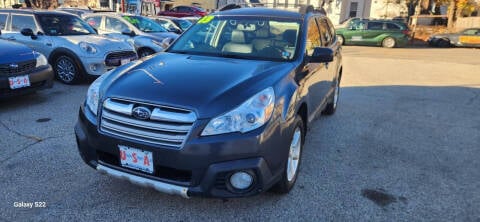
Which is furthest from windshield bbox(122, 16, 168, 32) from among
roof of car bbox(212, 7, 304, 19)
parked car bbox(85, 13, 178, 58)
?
roof of car bbox(212, 7, 304, 19)

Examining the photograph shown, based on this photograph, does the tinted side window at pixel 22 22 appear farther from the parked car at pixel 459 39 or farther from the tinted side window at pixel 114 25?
the parked car at pixel 459 39

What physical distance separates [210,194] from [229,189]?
14 cm

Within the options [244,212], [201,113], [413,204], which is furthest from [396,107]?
[201,113]

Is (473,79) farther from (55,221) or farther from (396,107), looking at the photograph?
(55,221)

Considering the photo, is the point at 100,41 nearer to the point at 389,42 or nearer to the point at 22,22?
the point at 22,22

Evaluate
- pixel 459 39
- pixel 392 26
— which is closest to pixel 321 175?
pixel 392 26

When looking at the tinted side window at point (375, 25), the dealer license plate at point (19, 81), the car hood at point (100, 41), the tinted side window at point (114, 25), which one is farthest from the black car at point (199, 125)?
the tinted side window at point (375, 25)

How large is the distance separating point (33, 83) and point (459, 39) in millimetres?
22571

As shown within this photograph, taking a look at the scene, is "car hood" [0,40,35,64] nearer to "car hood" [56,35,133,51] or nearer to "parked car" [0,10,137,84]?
"parked car" [0,10,137,84]

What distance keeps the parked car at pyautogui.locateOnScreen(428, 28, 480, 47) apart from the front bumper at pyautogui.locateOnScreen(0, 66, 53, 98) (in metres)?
22.2

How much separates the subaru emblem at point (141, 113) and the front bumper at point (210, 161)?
0.19 m

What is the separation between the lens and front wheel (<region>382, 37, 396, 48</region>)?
20750 mm

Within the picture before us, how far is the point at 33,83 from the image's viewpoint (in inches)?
228

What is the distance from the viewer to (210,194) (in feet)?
8.64
